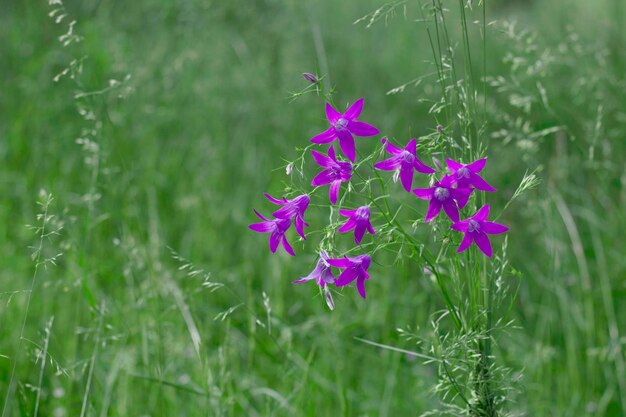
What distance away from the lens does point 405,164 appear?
142 centimetres

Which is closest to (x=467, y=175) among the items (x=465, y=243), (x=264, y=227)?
(x=465, y=243)

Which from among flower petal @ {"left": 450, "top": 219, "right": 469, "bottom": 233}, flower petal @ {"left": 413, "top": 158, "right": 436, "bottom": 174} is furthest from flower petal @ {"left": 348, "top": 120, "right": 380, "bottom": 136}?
flower petal @ {"left": 450, "top": 219, "right": 469, "bottom": 233}

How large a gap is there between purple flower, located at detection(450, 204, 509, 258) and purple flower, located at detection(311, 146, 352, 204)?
22cm

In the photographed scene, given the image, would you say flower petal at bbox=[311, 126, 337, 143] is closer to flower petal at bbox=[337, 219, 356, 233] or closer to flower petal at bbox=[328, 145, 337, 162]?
flower petal at bbox=[328, 145, 337, 162]

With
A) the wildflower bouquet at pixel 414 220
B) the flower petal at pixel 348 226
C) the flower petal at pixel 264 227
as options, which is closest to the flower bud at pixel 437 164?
the wildflower bouquet at pixel 414 220

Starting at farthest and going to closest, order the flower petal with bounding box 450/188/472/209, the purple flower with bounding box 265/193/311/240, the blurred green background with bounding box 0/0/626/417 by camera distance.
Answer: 1. the blurred green background with bounding box 0/0/626/417
2. the purple flower with bounding box 265/193/311/240
3. the flower petal with bounding box 450/188/472/209

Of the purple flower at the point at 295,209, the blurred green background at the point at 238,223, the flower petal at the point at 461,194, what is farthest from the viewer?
the blurred green background at the point at 238,223

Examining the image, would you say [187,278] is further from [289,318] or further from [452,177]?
[452,177]

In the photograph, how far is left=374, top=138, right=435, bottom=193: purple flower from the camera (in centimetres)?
139

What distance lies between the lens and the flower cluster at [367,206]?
1381 mm

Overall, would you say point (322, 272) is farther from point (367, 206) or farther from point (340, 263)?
point (367, 206)

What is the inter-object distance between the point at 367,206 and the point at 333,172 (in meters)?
0.08

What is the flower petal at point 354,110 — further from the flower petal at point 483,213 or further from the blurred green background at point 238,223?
the flower petal at point 483,213

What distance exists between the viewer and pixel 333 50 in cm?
602
